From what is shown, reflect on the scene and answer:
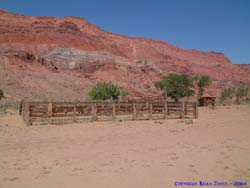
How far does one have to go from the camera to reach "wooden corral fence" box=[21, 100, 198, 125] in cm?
1741

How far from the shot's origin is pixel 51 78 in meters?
63.6

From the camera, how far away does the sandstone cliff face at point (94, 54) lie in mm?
76562

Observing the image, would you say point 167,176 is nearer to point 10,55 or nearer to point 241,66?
point 10,55

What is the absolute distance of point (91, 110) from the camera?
2038 cm

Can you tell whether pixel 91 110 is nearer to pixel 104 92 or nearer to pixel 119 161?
pixel 119 161

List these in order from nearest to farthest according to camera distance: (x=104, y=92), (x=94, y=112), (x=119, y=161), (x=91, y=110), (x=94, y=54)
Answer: (x=119, y=161) < (x=94, y=112) < (x=91, y=110) < (x=104, y=92) < (x=94, y=54)

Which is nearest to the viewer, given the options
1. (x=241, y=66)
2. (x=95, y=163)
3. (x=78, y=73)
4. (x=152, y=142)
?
(x=95, y=163)

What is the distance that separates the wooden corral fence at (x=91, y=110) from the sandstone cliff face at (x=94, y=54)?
44203mm

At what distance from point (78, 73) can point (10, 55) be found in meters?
17.2

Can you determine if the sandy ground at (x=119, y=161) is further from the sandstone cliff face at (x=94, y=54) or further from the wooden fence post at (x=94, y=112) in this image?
the sandstone cliff face at (x=94, y=54)

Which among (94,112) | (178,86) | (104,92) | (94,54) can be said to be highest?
(94,54)

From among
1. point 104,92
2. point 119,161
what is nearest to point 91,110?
point 119,161

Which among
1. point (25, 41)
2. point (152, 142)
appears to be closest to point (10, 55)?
point (25, 41)

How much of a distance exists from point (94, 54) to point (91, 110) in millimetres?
70423
